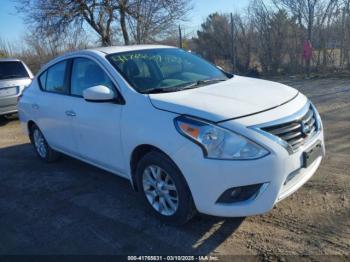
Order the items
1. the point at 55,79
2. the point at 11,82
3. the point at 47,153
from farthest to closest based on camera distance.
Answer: the point at 11,82 < the point at 47,153 < the point at 55,79

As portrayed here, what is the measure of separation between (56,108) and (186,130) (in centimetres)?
251

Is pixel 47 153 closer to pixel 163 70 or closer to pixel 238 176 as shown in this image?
pixel 163 70

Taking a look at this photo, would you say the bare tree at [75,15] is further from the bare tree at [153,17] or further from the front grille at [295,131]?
the front grille at [295,131]

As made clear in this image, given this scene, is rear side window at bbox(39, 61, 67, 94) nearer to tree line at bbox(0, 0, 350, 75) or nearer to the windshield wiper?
the windshield wiper

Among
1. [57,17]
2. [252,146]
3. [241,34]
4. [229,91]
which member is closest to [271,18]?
[241,34]

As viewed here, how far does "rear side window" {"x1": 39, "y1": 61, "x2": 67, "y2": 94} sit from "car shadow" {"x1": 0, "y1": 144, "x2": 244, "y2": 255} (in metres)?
1.24

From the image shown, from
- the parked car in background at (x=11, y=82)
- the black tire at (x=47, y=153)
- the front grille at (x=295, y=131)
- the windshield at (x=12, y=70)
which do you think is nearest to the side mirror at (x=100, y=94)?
the front grille at (x=295, y=131)

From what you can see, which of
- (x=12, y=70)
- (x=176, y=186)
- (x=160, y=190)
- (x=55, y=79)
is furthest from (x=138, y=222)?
(x=12, y=70)

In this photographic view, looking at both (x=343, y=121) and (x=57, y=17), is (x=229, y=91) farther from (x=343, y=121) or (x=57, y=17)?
(x=57, y=17)

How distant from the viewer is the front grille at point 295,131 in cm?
292

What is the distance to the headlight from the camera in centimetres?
281

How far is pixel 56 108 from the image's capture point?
4.82 meters

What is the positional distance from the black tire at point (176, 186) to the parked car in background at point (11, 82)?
685 cm

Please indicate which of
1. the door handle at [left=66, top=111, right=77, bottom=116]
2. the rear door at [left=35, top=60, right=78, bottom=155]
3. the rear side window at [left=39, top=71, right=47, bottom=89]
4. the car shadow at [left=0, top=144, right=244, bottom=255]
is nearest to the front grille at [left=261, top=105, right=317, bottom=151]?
the car shadow at [left=0, top=144, right=244, bottom=255]
